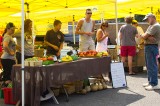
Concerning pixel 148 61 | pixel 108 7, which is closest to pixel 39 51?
pixel 108 7

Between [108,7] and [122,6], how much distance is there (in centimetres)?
47

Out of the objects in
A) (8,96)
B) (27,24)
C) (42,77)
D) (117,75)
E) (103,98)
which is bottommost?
(103,98)

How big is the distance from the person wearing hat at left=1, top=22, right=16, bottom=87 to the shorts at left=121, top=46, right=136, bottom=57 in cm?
363

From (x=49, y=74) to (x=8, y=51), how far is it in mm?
1426

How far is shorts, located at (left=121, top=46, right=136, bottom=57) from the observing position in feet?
30.2

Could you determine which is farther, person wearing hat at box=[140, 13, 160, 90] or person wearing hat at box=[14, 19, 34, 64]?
person wearing hat at box=[140, 13, 160, 90]

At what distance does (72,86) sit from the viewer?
271 inches

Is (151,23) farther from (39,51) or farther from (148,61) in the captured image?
(39,51)

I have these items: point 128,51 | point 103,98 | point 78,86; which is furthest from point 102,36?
point 103,98

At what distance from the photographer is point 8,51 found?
21.6 feet

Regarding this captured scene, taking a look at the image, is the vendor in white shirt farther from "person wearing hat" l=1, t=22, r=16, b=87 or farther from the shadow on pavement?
"person wearing hat" l=1, t=22, r=16, b=87

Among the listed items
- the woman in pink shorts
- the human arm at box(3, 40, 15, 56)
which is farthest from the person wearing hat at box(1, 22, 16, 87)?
the woman in pink shorts

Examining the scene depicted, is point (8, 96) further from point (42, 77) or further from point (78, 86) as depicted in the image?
point (78, 86)

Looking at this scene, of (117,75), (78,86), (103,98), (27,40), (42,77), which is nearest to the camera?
(42,77)
